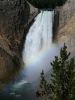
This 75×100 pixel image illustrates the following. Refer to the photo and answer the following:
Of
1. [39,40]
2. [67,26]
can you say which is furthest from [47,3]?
[67,26]

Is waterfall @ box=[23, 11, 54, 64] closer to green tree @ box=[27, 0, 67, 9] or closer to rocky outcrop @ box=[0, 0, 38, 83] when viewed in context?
rocky outcrop @ box=[0, 0, 38, 83]

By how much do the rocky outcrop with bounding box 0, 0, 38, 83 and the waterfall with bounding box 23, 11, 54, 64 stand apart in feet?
3.66

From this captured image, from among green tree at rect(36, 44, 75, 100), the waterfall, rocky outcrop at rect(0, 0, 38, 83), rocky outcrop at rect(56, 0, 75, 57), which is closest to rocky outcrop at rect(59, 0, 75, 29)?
rocky outcrop at rect(56, 0, 75, 57)

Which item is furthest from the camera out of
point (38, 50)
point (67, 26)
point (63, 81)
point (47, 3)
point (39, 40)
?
point (47, 3)

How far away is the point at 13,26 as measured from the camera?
3150 inches

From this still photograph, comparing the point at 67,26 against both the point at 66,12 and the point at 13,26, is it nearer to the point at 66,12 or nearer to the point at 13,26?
the point at 66,12

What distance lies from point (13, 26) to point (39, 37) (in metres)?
5.07

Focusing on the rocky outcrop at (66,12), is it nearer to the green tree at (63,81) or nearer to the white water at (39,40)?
the white water at (39,40)

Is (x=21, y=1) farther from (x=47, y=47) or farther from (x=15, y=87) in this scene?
(x=15, y=87)

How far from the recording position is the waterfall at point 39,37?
8175cm

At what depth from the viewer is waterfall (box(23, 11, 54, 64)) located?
268 ft

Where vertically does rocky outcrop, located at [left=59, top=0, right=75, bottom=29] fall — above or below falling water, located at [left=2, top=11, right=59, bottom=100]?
above

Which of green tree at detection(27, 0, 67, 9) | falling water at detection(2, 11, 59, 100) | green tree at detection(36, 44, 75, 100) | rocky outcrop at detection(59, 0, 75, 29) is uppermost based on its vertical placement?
green tree at detection(27, 0, 67, 9)

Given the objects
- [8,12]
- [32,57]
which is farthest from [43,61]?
[8,12]
